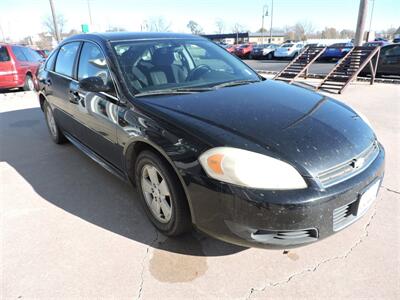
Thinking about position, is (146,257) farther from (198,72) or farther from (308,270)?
→ (198,72)

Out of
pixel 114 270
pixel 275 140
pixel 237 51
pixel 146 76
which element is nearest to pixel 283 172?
pixel 275 140

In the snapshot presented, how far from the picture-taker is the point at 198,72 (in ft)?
10.1

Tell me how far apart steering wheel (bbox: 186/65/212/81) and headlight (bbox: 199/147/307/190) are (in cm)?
127

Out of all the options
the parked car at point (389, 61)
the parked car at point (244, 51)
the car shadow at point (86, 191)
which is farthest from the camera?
the parked car at point (244, 51)

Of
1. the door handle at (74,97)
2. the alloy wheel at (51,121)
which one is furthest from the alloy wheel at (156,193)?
the alloy wheel at (51,121)

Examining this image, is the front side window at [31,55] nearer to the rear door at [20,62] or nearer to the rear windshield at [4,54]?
the rear door at [20,62]

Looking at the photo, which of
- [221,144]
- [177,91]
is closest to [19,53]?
[177,91]

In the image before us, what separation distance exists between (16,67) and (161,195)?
9453 mm

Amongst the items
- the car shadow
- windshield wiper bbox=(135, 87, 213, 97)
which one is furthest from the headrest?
the car shadow

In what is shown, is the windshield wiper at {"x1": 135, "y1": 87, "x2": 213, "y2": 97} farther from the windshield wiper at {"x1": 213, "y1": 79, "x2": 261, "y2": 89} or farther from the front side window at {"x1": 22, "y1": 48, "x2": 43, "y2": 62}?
the front side window at {"x1": 22, "y1": 48, "x2": 43, "y2": 62}

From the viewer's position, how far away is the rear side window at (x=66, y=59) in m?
3.72

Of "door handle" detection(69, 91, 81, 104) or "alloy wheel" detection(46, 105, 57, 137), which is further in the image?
"alloy wheel" detection(46, 105, 57, 137)

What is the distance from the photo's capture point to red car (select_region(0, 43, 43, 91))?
9555 mm

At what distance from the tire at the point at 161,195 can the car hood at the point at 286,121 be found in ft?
1.29
